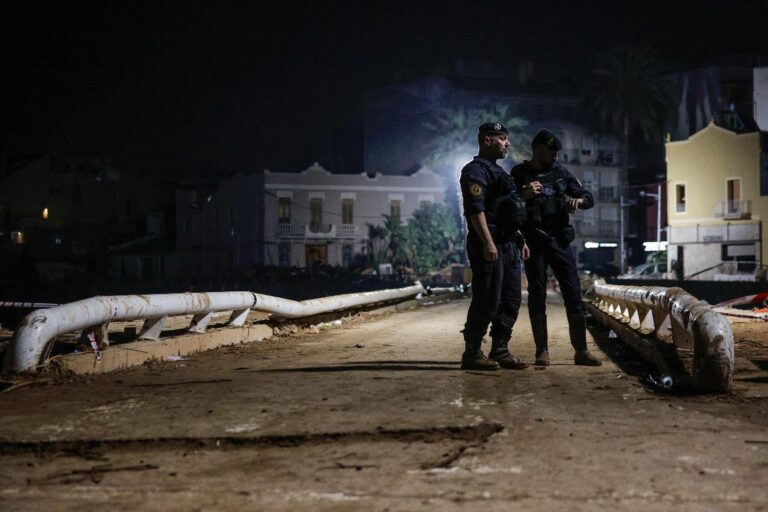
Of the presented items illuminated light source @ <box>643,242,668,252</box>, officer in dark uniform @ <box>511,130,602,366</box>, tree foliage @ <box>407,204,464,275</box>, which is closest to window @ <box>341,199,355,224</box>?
tree foliage @ <box>407,204,464,275</box>

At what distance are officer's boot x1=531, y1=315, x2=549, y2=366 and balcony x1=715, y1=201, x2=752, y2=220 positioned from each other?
49.6m

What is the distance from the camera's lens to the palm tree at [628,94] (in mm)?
71562

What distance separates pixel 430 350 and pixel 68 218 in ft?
215

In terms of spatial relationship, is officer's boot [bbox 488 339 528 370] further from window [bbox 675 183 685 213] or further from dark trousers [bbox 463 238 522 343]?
window [bbox 675 183 685 213]

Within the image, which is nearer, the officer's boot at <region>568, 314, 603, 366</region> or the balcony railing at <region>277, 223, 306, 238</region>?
the officer's boot at <region>568, 314, 603, 366</region>

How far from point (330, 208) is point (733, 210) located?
26073mm

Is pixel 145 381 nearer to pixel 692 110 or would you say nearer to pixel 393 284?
pixel 393 284

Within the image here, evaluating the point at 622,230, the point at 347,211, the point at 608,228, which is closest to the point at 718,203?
the point at 622,230

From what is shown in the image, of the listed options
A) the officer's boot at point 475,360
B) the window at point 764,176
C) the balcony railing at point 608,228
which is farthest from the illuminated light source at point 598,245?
the officer's boot at point 475,360

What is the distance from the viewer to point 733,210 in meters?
52.6

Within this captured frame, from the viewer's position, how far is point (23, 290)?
168 feet

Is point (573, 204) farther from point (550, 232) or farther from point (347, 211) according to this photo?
point (347, 211)

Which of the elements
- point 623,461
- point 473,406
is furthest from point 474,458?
point 473,406

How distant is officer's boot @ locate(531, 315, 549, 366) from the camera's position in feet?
22.5
